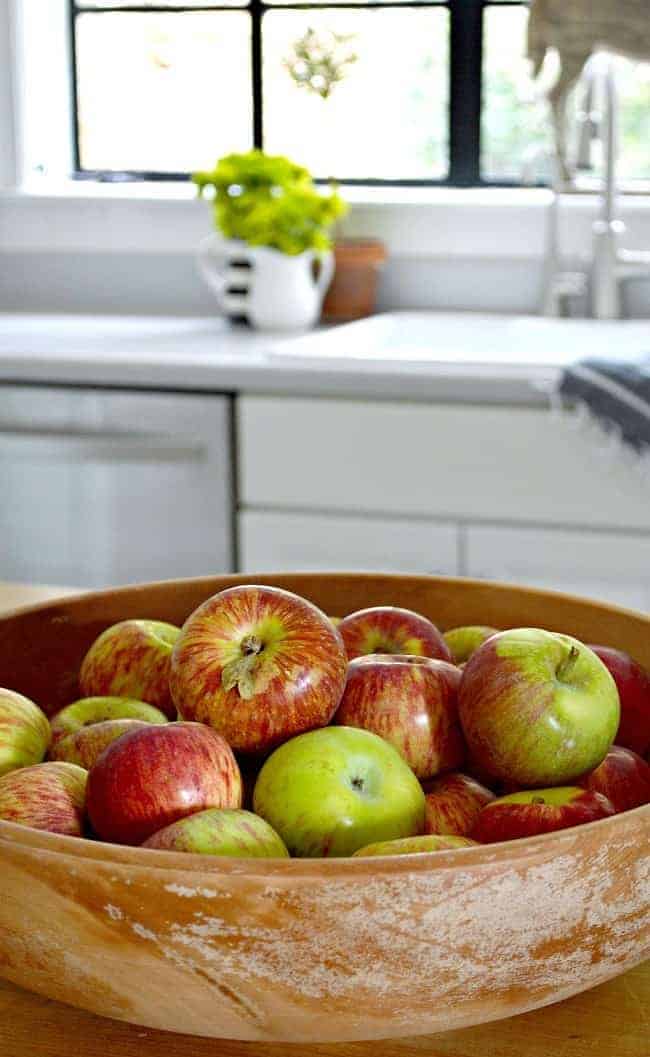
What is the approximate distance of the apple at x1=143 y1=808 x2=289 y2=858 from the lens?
59 cm

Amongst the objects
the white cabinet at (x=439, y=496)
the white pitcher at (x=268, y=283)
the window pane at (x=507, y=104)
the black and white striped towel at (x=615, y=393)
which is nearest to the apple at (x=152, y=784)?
the black and white striped towel at (x=615, y=393)

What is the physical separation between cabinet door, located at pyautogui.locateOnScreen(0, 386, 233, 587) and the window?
0.95 m

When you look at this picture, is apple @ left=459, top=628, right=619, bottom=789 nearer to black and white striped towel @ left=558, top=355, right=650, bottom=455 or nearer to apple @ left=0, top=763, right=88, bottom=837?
apple @ left=0, top=763, right=88, bottom=837

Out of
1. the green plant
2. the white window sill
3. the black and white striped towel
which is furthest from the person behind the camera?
the white window sill

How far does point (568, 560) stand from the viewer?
2004mm

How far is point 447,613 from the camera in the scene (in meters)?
0.92

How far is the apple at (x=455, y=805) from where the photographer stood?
0.67 metres

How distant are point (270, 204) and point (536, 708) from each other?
6.33ft

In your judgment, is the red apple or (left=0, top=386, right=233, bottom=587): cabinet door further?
(left=0, top=386, right=233, bottom=587): cabinet door

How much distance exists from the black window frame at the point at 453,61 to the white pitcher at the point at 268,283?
16.2 inches

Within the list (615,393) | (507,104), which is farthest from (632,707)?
(507,104)

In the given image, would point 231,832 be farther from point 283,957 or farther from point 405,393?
point 405,393

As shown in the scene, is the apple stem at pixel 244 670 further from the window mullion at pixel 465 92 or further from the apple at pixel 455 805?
the window mullion at pixel 465 92

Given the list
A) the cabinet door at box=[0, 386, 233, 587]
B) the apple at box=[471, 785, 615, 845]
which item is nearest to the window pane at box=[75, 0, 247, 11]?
the cabinet door at box=[0, 386, 233, 587]
